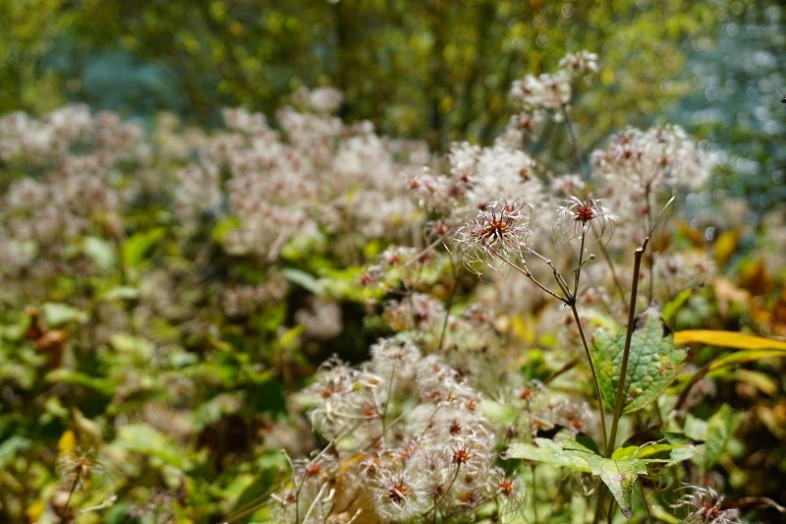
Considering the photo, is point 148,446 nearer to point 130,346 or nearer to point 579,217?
point 130,346

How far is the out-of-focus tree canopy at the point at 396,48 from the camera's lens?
13.9 ft

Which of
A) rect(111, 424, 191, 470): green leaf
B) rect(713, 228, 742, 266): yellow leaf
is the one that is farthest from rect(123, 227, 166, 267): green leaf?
rect(713, 228, 742, 266): yellow leaf

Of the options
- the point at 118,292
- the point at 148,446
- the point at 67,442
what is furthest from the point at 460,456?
the point at 118,292

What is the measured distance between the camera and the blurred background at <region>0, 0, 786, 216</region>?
427 cm

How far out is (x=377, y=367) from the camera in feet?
3.98

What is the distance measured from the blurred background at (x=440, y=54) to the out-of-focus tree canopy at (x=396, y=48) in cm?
1

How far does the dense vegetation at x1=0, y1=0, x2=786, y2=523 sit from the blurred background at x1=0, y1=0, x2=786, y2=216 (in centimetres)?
4

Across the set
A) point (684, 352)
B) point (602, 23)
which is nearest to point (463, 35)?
point (602, 23)

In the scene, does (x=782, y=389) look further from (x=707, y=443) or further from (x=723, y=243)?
(x=707, y=443)

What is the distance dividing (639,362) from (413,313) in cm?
46

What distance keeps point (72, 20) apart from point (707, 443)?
5.90m

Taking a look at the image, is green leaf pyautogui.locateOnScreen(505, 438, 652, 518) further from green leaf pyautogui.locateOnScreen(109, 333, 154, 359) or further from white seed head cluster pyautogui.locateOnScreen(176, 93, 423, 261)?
green leaf pyautogui.locateOnScreen(109, 333, 154, 359)

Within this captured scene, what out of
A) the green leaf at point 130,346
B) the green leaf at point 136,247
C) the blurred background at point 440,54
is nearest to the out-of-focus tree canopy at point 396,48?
the blurred background at point 440,54

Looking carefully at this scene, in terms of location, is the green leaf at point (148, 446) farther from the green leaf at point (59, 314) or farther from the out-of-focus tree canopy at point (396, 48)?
the out-of-focus tree canopy at point (396, 48)
